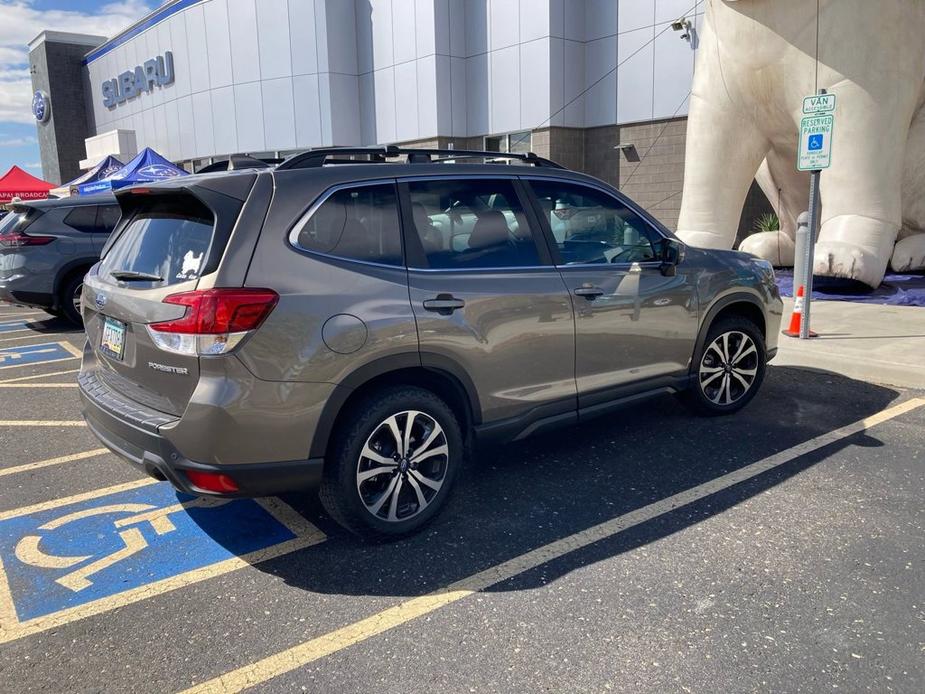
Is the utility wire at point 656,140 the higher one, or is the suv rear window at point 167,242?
the utility wire at point 656,140

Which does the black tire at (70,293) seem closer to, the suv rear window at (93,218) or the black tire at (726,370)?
the suv rear window at (93,218)

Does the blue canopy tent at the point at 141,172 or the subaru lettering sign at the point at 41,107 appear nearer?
the blue canopy tent at the point at 141,172

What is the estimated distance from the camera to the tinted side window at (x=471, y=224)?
11.8ft

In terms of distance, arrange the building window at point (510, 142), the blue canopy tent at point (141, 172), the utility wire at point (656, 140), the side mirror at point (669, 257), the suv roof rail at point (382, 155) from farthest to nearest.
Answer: the building window at point (510, 142) < the blue canopy tent at point (141, 172) < the utility wire at point (656, 140) < the side mirror at point (669, 257) < the suv roof rail at point (382, 155)

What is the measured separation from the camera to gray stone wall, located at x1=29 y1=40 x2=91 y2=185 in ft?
112

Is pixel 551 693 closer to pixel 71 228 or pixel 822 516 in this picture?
pixel 822 516

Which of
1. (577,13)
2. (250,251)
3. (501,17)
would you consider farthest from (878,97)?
(501,17)

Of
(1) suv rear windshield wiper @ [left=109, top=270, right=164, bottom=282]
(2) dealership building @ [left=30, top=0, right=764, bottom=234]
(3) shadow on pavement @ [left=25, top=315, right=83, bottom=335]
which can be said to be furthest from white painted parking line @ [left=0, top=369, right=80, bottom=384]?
(2) dealership building @ [left=30, top=0, right=764, bottom=234]

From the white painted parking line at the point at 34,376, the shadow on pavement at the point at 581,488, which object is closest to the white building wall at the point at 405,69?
the shadow on pavement at the point at 581,488

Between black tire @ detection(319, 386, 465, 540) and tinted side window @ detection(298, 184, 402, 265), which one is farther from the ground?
tinted side window @ detection(298, 184, 402, 265)

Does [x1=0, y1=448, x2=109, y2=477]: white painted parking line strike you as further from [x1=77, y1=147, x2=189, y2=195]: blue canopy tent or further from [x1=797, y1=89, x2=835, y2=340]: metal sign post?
[x1=77, y1=147, x2=189, y2=195]: blue canopy tent

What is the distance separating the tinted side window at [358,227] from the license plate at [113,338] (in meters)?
0.97

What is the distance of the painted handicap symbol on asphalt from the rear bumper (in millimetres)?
5494

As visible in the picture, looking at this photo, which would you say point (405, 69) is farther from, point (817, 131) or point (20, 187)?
point (20, 187)
